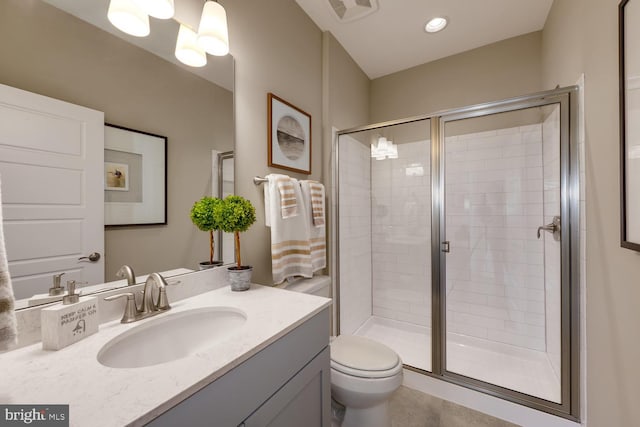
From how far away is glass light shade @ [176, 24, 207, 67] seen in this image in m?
1.11

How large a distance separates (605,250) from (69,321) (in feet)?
6.30

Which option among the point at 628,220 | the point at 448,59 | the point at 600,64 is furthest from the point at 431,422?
the point at 448,59

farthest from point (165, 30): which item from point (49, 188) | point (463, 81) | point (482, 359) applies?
point (482, 359)

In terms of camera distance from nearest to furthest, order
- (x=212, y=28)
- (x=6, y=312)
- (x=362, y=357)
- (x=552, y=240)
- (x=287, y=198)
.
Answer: (x=6, y=312), (x=212, y=28), (x=362, y=357), (x=287, y=198), (x=552, y=240)

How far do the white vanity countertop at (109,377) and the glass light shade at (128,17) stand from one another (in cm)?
102

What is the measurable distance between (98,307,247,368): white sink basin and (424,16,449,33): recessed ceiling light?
2319 millimetres

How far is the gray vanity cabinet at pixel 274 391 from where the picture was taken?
57 centimetres

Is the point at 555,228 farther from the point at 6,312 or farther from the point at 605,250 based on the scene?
the point at 6,312

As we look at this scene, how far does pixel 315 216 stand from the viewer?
1.71 m

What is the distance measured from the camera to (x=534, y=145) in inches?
77.0

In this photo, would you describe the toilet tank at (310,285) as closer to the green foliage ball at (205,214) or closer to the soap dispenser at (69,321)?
the green foliage ball at (205,214)

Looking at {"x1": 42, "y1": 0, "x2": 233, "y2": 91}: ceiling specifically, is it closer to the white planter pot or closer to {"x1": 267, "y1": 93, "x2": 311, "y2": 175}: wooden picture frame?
{"x1": 267, "y1": 93, "x2": 311, "y2": 175}: wooden picture frame

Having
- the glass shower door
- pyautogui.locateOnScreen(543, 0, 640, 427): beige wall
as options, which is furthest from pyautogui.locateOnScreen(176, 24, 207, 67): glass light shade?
pyautogui.locateOnScreen(543, 0, 640, 427): beige wall

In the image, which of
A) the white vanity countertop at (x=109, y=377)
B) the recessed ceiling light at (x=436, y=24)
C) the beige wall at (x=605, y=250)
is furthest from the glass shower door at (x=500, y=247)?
the white vanity countertop at (x=109, y=377)
